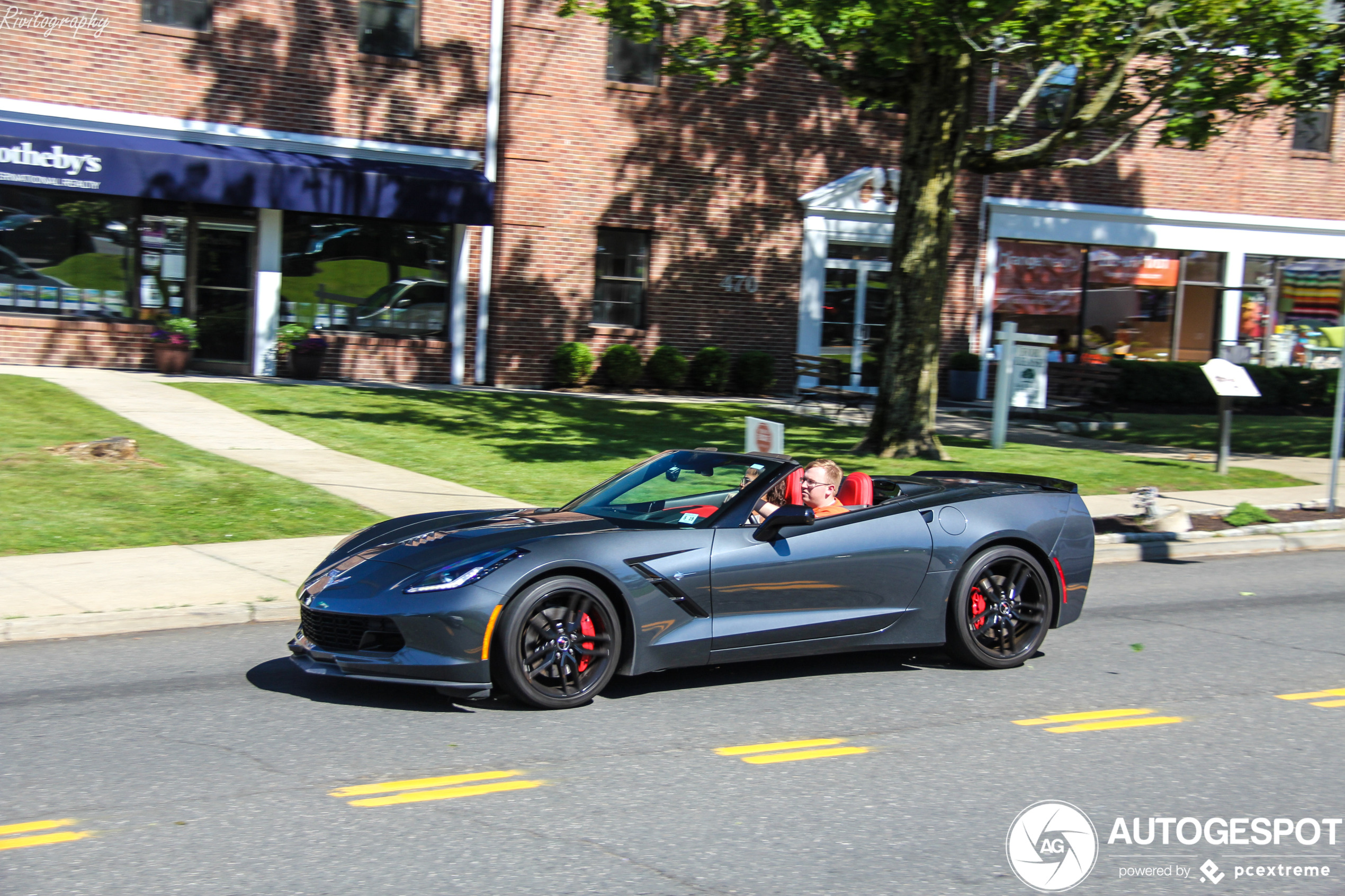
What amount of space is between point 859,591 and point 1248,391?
10.3 metres

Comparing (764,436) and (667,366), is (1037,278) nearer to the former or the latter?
(667,366)

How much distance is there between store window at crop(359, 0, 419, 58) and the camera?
70.1ft

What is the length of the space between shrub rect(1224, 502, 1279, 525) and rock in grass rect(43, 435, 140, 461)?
1111 cm

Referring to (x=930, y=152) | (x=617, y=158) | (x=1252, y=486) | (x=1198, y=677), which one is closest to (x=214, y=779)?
(x=1198, y=677)

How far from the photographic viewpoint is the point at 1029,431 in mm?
21016

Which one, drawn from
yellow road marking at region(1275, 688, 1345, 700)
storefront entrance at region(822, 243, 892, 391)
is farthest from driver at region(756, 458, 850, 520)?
storefront entrance at region(822, 243, 892, 391)

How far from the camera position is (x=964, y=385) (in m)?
25.3

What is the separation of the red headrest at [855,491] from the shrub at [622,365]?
15563 mm

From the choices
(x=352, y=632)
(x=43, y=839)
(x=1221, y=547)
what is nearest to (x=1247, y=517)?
(x=1221, y=547)

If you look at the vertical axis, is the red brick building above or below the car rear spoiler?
above

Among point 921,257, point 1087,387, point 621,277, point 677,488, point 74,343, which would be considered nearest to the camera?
point 677,488

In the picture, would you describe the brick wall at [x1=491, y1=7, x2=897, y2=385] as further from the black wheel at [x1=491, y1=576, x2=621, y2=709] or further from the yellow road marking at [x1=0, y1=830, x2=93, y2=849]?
the yellow road marking at [x1=0, y1=830, x2=93, y2=849]

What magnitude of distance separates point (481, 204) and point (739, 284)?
210 inches

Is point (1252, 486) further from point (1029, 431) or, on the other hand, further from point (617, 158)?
point (617, 158)
